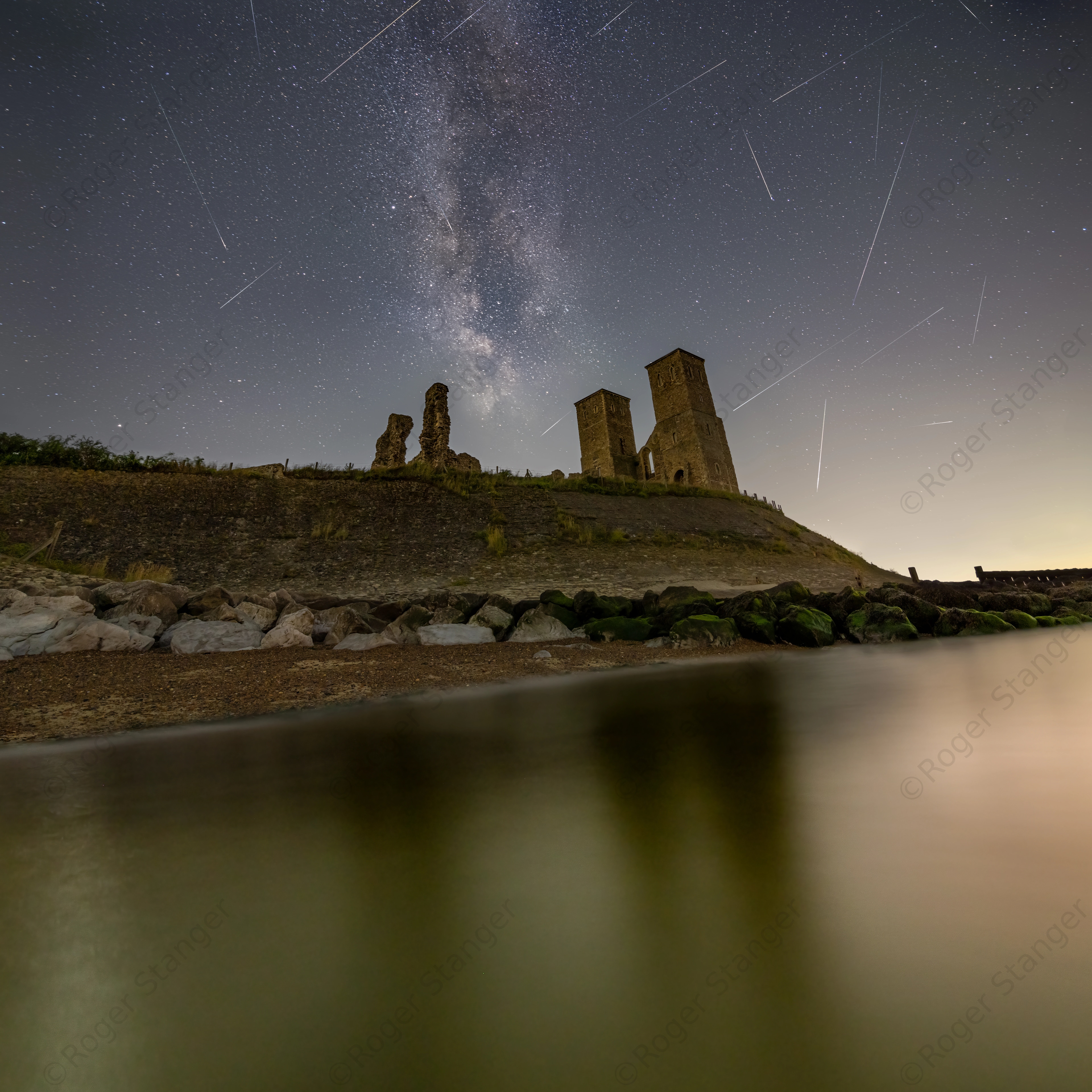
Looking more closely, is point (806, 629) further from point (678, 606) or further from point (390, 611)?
point (390, 611)

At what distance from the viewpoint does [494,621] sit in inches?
351

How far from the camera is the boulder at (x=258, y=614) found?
7547mm

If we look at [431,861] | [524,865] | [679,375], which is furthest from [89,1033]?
[679,375]

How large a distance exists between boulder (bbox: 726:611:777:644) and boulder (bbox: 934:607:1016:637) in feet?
11.2

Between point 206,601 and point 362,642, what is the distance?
2.57m

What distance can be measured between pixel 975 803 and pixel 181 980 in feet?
8.07

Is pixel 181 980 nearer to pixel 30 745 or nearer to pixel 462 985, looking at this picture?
pixel 462 985

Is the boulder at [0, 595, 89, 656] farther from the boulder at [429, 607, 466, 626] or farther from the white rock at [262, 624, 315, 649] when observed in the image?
the boulder at [429, 607, 466, 626]

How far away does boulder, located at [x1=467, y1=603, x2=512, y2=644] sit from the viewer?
8.78 meters

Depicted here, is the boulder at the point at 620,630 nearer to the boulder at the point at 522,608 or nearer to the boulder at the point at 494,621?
the boulder at the point at 522,608

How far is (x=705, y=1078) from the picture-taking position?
33.3 inches

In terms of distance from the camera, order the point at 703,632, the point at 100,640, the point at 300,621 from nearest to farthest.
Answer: the point at 100,640, the point at 300,621, the point at 703,632

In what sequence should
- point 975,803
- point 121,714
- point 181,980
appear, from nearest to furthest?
point 181,980 → point 975,803 → point 121,714

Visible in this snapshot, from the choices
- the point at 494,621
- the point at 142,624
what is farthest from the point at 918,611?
the point at 142,624
